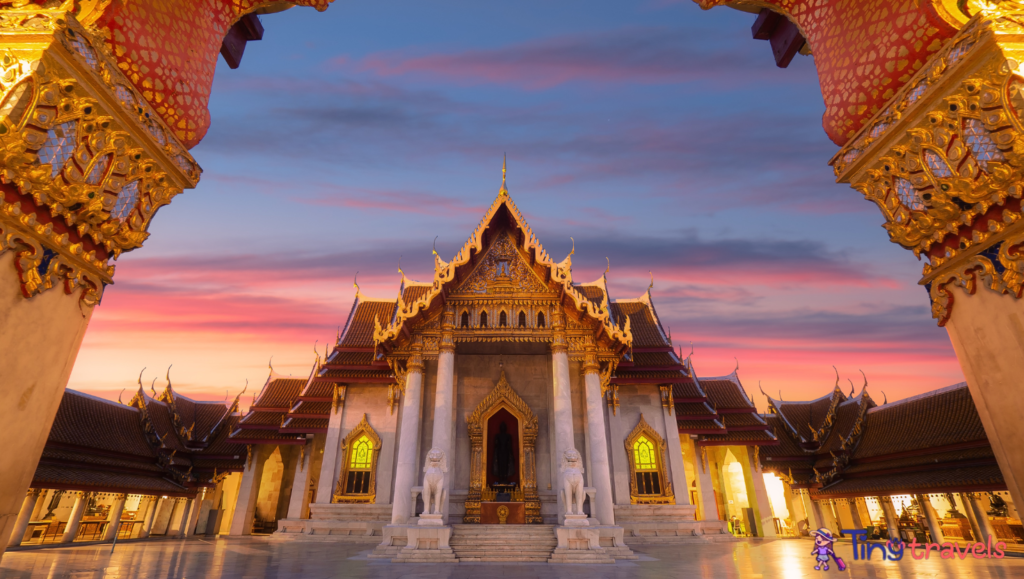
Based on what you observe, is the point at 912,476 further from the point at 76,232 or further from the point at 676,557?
the point at 76,232

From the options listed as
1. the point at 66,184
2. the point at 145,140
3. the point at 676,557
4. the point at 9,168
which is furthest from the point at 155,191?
the point at 676,557

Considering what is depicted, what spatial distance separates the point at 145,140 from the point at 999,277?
7175 millimetres

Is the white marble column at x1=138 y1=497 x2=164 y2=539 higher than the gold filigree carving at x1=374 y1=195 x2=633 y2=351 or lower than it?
lower

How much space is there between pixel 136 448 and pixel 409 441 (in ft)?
50.1

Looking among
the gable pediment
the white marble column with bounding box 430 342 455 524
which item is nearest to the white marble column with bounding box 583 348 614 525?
the gable pediment

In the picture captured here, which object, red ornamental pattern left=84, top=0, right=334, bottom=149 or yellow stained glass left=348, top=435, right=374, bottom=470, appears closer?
red ornamental pattern left=84, top=0, right=334, bottom=149

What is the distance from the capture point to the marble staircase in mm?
9234

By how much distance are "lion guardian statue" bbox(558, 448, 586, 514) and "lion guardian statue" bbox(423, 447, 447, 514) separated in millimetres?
2543

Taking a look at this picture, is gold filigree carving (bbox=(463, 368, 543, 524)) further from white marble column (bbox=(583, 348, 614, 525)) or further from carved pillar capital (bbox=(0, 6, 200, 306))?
carved pillar capital (bbox=(0, 6, 200, 306))

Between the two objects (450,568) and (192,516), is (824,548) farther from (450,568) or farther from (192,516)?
(192,516)

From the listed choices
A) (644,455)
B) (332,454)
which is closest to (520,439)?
(644,455)

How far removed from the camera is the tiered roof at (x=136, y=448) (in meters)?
15.6

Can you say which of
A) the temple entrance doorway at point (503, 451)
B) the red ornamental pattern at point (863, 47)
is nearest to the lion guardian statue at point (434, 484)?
the temple entrance doorway at point (503, 451)

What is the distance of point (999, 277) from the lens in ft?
11.5
